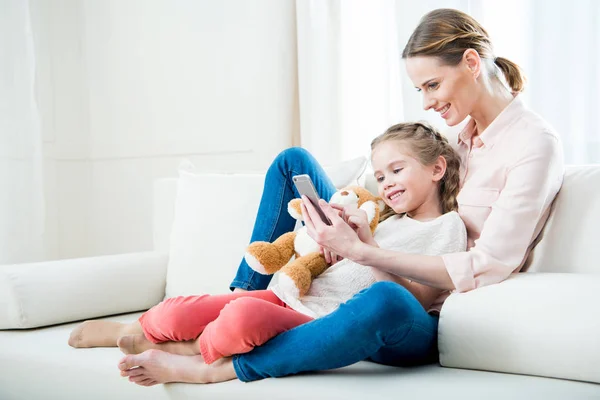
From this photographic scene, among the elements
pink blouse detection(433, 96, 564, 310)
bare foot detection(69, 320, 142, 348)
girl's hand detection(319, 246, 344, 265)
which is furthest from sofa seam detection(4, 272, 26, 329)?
pink blouse detection(433, 96, 564, 310)

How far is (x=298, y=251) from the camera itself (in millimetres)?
1601

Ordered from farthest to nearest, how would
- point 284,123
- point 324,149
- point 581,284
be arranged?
1. point 284,123
2. point 324,149
3. point 581,284

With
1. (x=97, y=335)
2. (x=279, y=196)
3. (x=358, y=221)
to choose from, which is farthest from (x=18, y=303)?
(x=358, y=221)

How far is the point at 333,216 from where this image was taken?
1.43 m

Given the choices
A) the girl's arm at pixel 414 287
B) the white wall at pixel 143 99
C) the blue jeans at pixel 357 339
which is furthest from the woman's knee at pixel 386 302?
the white wall at pixel 143 99

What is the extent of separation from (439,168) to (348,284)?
352mm

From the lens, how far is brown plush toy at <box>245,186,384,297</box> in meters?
1.48

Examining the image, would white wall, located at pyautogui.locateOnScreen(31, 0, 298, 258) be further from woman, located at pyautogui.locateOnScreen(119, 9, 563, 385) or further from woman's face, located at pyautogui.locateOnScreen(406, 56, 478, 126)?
woman's face, located at pyautogui.locateOnScreen(406, 56, 478, 126)

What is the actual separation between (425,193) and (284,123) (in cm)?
162

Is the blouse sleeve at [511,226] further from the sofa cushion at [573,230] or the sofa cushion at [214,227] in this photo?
the sofa cushion at [214,227]

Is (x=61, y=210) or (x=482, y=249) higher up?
(x=482, y=249)

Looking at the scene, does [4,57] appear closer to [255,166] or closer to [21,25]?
[21,25]

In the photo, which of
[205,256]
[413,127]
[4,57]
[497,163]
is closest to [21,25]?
[4,57]

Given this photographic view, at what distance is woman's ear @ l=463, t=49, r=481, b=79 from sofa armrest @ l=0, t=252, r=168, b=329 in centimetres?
111
